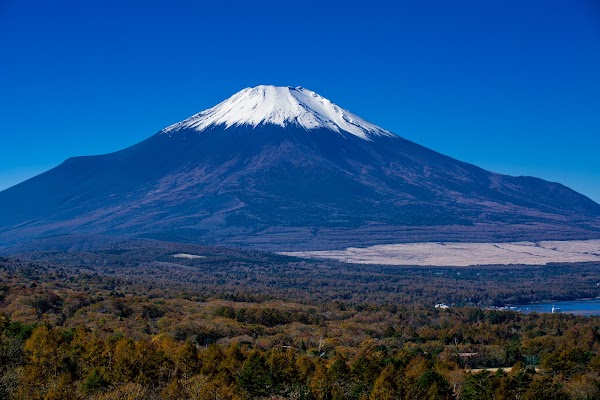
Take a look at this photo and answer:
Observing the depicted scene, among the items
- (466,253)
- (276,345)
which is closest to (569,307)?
(276,345)

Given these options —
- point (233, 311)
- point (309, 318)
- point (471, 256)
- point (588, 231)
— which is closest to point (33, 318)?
point (233, 311)

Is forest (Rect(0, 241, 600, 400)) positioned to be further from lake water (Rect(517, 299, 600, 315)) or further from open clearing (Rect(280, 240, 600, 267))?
open clearing (Rect(280, 240, 600, 267))

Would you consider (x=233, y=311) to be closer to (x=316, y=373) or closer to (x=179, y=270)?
(x=316, y=373)

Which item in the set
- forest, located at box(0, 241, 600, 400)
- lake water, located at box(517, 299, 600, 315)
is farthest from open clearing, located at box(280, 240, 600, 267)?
forest, located at box(0, 241, 600, 400)

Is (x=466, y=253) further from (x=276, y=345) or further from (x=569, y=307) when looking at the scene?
(x=276, y=345)

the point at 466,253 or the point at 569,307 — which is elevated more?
the point at 466,253

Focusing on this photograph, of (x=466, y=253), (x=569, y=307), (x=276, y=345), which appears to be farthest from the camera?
(x=466, y=253)
